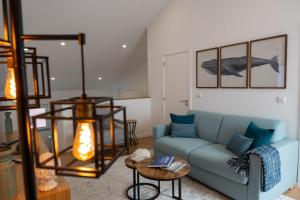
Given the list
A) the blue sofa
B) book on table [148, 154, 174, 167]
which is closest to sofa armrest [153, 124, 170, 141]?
the blue sofa

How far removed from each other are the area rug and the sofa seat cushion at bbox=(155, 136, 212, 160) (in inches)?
16.1

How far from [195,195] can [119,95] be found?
6139 mm

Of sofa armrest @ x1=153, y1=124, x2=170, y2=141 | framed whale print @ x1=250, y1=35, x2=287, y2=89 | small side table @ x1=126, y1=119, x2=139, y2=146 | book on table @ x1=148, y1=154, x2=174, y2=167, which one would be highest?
framed whale print @ x1=250, y1=35, x2=287, y2=89

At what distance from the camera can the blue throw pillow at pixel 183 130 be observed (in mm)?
3734

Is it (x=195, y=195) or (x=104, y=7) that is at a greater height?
(x=104, y=7)

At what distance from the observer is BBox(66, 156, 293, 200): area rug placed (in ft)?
8.91


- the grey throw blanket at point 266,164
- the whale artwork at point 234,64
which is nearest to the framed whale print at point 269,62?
the whale artwork at point 234,64

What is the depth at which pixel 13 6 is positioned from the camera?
0.61 meters

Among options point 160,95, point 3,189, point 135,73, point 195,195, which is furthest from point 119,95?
point 3,189

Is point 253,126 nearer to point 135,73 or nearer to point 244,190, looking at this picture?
point 244,190

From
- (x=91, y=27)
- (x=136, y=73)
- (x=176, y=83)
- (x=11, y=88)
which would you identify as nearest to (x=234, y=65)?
(x=176, y=83)

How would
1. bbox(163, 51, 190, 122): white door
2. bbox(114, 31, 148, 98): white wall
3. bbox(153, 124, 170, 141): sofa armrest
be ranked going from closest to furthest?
bbox(153, 124, 170, 141): sofa armrest, bbox(163, 51, 190, 122): white door, bbox(114, 31, 148, 98): white wall

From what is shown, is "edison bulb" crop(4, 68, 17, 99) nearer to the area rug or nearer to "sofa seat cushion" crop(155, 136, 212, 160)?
the area rug

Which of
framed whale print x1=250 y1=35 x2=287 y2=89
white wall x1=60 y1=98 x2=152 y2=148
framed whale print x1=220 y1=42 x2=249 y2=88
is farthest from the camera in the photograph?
white wall x1=60 y1=98 x2=152 y2=148
